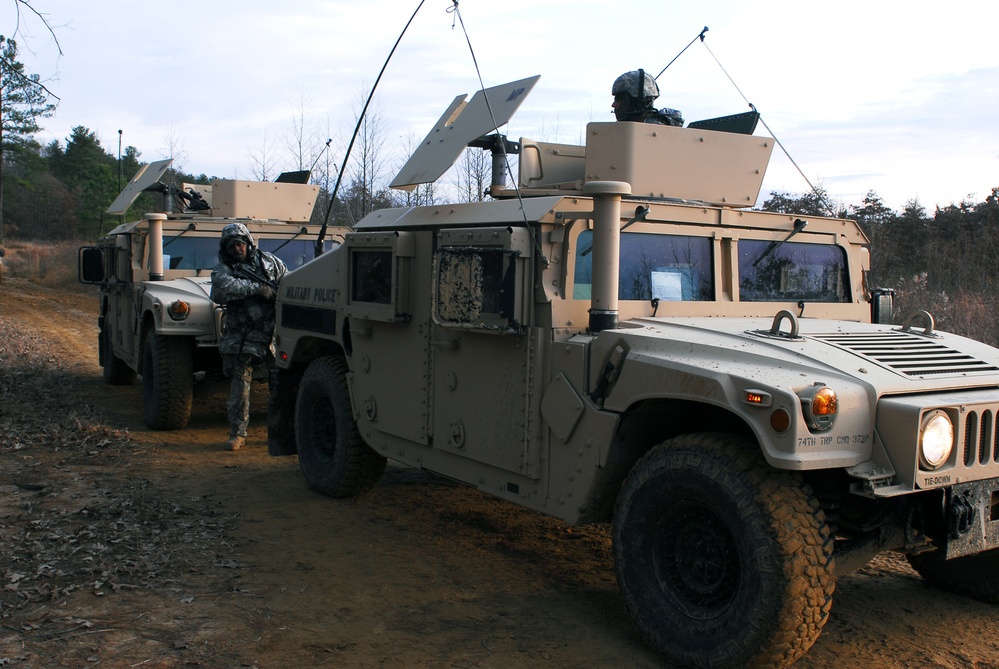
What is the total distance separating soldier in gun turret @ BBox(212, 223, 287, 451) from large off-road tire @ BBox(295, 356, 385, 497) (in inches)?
54.1

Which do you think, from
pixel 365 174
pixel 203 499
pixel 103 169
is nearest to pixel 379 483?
pixel 203 499

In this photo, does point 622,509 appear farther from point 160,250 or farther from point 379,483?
point 160,250

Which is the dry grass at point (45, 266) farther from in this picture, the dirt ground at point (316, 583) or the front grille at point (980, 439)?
the front grille at point (980, 439)

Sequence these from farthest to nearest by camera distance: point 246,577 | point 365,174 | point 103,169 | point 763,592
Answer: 1. point 103,169
2. point 365,174
3. point 246,577
4. point 763,592

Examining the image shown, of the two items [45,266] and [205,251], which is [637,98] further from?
[45,266]

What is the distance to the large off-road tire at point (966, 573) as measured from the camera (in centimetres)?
421

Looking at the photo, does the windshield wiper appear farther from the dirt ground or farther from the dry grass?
the dry grass

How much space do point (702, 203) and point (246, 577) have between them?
9.69 ft

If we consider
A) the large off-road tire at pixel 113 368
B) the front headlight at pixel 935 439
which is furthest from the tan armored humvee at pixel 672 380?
the large off-road tire at pixel 113 368

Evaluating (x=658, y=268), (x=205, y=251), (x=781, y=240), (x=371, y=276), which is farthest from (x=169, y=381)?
(x=781, y=240)

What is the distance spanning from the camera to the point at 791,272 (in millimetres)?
4797

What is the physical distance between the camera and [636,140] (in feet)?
15.0

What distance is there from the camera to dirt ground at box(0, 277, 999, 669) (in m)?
3.70

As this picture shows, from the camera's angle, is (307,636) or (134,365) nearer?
(307,636)
